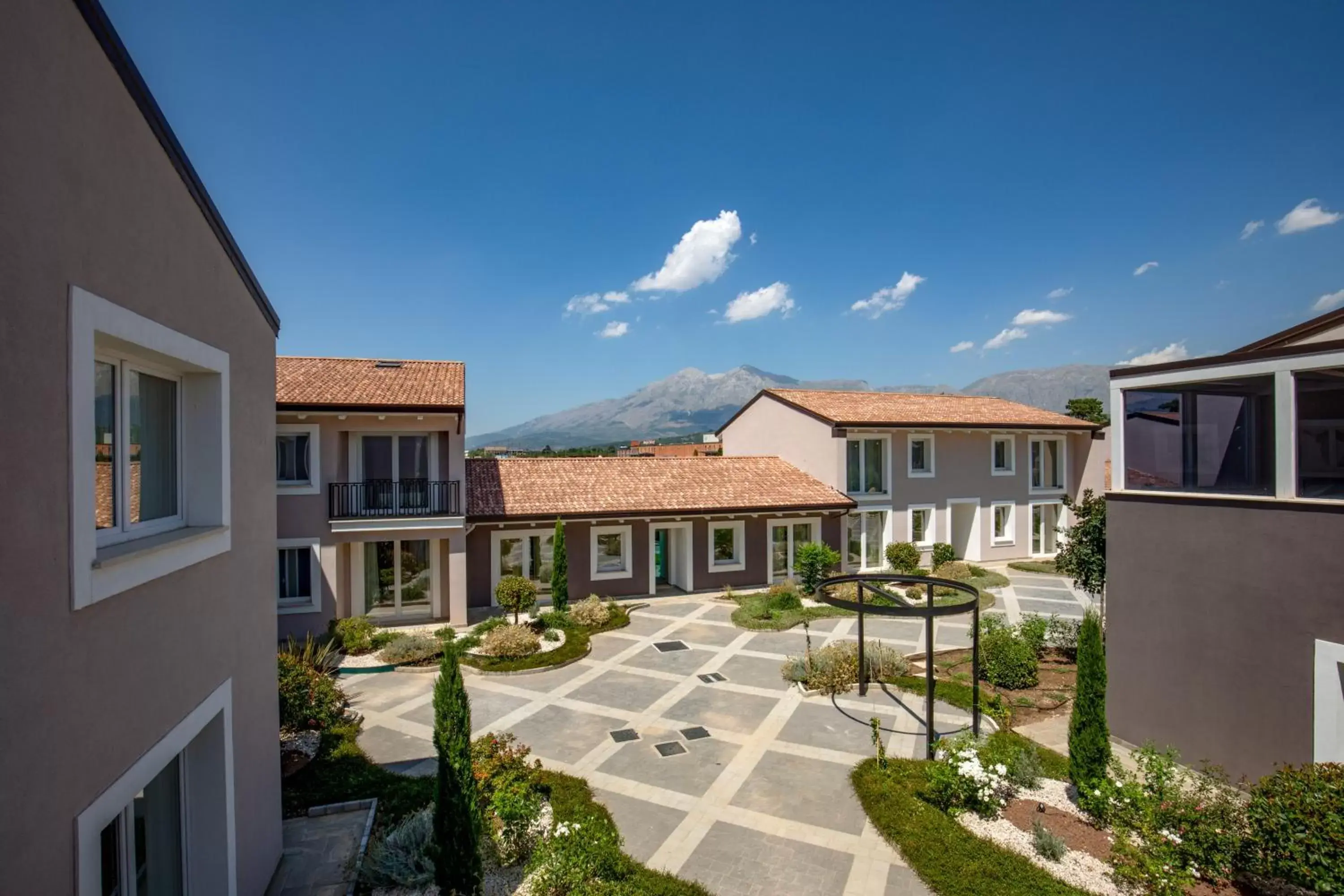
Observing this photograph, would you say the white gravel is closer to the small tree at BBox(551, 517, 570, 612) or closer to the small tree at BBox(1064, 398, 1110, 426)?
the small tree at BBox(551, 517, 570, 612)

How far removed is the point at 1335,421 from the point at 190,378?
12.1 meters

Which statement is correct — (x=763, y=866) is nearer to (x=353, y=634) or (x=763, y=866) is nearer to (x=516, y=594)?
(x=516, y=594)

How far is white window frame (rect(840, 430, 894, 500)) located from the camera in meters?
22.4

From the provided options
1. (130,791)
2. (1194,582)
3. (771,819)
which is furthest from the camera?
(1194,582)

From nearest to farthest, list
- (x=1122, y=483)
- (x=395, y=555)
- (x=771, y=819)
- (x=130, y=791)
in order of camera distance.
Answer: (x=130, y=791) < (x=771, y=819) < (x=1122, y=483) < (x=395, y=555)

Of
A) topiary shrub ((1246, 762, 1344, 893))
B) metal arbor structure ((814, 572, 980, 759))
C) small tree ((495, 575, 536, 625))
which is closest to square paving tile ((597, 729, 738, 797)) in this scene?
metal arbor structure ((814, 572, 980, 759))

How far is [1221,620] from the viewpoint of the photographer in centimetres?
815

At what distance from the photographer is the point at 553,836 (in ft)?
22.1

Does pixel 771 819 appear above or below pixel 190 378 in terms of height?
below

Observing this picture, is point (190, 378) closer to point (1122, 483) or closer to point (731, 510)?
point (1122, 483)

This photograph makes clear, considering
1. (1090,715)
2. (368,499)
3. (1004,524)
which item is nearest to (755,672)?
(1090,715)

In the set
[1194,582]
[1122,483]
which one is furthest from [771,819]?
[1122,483]

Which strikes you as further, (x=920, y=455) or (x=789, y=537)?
(x=920, y=455)

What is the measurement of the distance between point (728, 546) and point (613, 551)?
4114 millimetres
